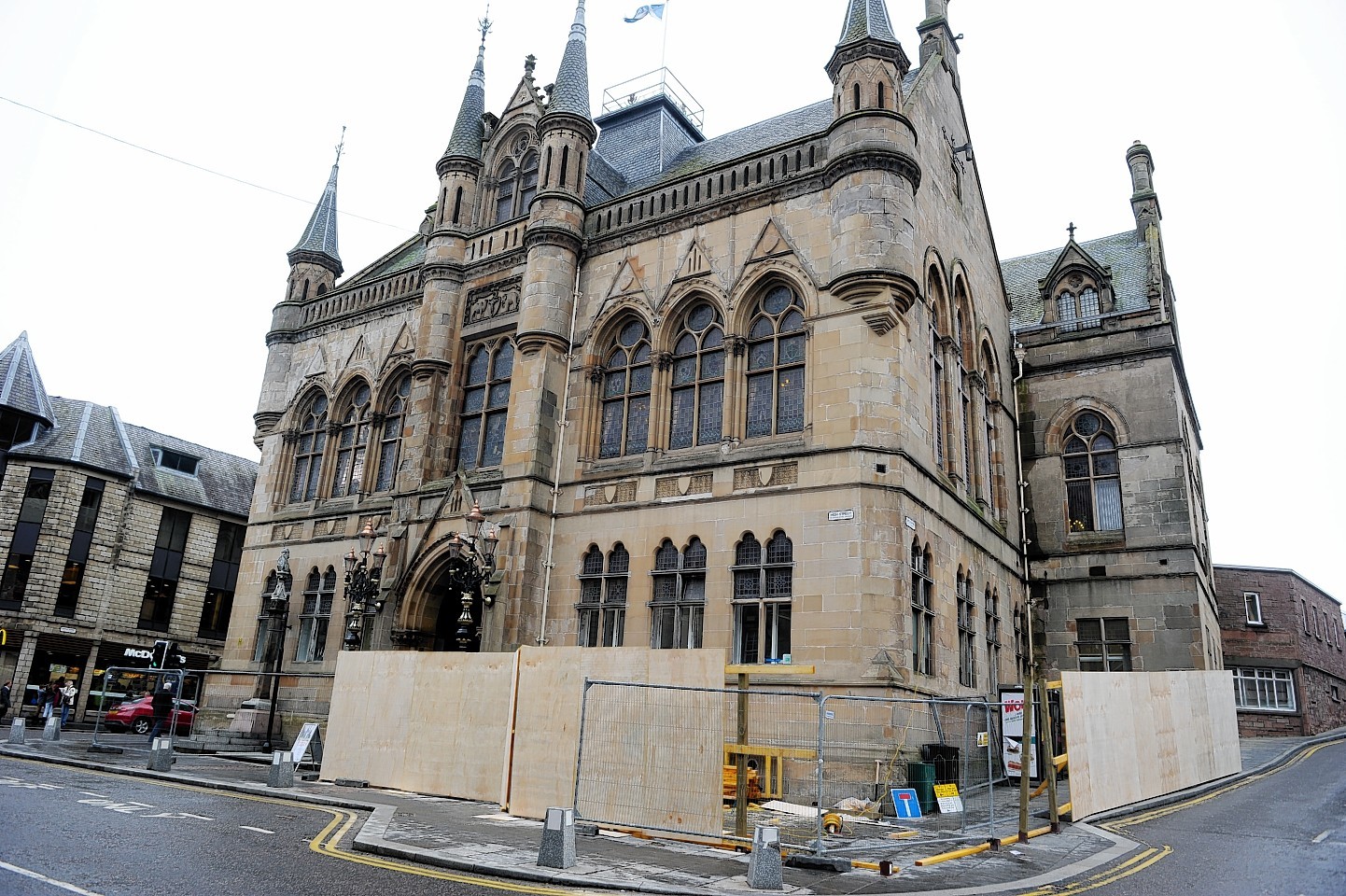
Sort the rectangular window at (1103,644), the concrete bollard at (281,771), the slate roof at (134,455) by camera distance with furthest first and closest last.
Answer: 1. the slate roof at (134,455)
2. the rectangular window at (1103,644)
3. the concrete bollard at (281,771)

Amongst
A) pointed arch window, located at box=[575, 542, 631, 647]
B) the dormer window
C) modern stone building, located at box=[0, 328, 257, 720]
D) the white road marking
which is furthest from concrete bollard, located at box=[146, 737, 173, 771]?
the dormer window

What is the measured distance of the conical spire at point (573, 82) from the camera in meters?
25.0

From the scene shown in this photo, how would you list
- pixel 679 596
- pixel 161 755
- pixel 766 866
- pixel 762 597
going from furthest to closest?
1. pixel 679 596
2. pixel 762 597
3. pixel 161 755
4. pixel 766 866

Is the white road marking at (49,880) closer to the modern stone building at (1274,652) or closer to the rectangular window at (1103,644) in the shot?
the rectangular window at (1103,644)

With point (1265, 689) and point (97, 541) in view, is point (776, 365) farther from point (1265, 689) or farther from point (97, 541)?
point (97, 541)

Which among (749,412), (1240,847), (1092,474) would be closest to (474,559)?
(749,412)

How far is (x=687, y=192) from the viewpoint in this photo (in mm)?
22594

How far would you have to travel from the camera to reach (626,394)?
22.4m

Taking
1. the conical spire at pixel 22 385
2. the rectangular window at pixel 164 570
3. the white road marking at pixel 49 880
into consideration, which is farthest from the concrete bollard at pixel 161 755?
the conical spire at pixel 22 385

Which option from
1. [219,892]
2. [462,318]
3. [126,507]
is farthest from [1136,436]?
[126,507]

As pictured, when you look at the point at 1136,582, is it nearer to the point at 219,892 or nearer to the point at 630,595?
the point at 630,595

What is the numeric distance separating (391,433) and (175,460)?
25124 millimetres

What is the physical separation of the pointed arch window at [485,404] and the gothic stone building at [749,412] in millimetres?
81

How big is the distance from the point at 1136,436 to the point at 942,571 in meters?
10.1
